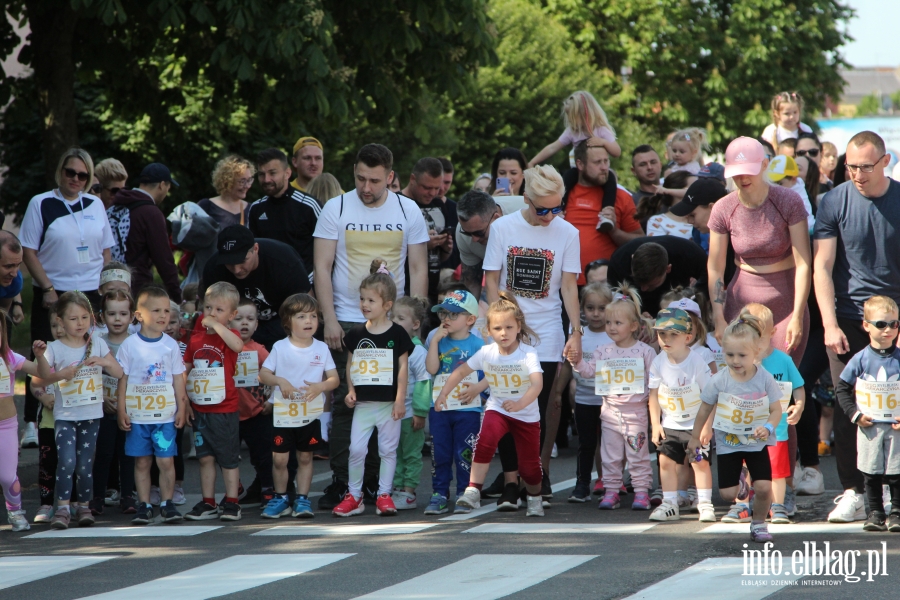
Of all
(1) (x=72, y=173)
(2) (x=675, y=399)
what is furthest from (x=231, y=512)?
(1) (x=72, y=173)

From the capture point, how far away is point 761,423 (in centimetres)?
702

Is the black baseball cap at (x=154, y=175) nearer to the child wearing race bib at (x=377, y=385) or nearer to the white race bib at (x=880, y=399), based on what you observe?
the child wearing race bib at (x=377, y=385)

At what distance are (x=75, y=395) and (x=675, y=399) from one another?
3.95 m

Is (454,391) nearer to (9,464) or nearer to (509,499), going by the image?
(509,499)

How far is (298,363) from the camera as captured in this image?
26.7 feet

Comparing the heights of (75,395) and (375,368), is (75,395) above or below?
below

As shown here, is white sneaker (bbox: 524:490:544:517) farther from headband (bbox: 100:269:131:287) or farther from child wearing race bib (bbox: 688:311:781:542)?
headband (bbox: 100:269:131:287)

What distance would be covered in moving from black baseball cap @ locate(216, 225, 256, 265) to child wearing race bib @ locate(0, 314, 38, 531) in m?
1.46

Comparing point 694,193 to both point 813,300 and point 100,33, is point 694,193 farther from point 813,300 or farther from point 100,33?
point 100,33

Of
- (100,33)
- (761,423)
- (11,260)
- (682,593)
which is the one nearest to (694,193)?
(761,423)

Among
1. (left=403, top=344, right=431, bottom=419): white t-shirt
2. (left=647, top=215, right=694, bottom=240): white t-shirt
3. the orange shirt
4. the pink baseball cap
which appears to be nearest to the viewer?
the pink baseball cap

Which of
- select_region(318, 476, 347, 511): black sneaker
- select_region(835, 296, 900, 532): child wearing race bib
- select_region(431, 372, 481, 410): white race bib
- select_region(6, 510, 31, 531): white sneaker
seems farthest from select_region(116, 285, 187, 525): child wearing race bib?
select_region(835, 296, 900, 532): child wearing race bib

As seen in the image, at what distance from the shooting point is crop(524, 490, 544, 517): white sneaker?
785 centimetres

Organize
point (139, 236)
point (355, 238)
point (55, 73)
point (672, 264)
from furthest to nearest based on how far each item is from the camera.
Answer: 1. point (55, 73)
2. point (139, 236)
3. point (672, 264)
4. point (355, 238)
